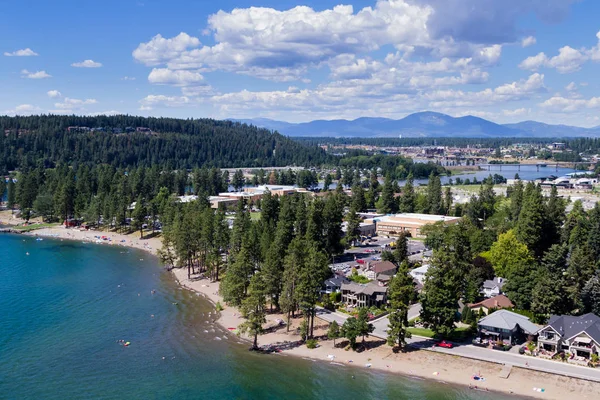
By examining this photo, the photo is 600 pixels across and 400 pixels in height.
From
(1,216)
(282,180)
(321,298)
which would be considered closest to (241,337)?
(321,298)

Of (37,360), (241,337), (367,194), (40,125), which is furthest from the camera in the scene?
(40,125)

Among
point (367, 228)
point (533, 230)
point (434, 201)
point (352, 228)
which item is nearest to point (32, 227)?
point (352, 228)

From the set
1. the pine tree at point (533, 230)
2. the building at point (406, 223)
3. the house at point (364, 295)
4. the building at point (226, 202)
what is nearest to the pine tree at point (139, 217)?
the building at point (226, 202)

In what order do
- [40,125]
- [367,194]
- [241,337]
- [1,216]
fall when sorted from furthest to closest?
[40,125] < [367,194] < [1,216] < [241,337]

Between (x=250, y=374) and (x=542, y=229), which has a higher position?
(x=542, y=229)

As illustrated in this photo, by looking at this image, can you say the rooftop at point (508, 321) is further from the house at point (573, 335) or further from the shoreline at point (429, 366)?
the shoreline at point (429, 366)

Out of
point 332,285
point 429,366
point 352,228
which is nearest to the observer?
point 429,366

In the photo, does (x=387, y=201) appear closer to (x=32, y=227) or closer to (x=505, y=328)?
(x=505, y=328)

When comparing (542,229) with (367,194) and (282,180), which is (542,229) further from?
(282,180)
